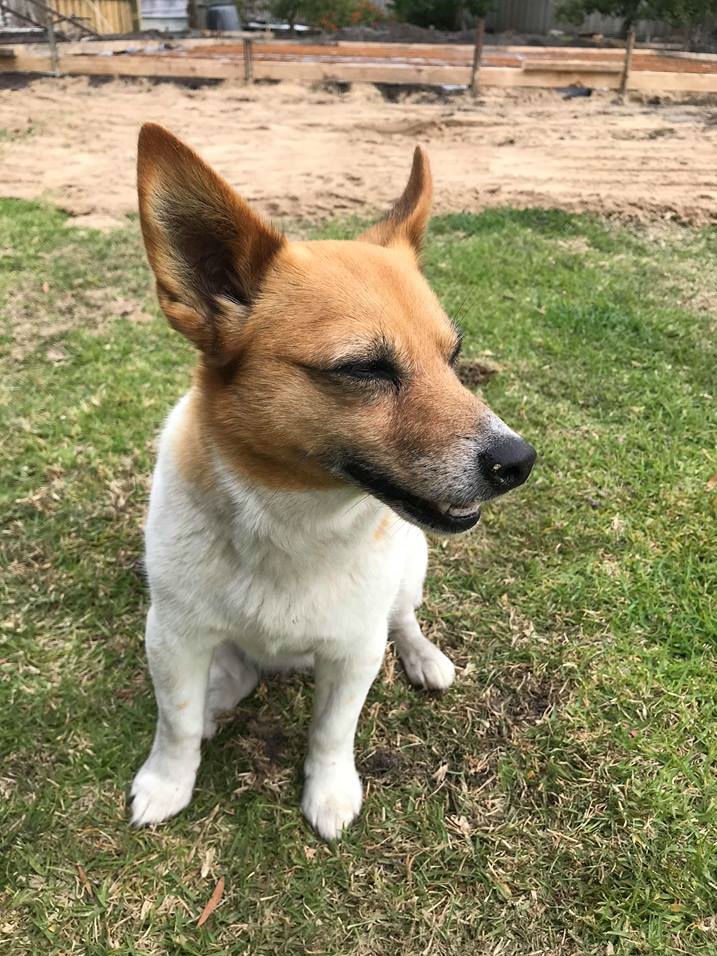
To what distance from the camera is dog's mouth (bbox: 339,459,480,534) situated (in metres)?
1.87

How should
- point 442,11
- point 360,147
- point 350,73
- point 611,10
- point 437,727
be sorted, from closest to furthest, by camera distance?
point 437,727 → point 360,147 → point 350,73 → point 611,10 → point 442,11

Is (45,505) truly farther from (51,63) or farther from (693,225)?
(51,63)

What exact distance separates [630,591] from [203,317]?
2.19 metres

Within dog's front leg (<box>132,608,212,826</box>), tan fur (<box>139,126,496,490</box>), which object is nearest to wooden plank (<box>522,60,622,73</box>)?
tan fur (<box>139,126,496,490</box>)

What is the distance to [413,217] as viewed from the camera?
94.7 inches

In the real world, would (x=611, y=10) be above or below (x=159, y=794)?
above

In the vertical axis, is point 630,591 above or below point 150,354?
below

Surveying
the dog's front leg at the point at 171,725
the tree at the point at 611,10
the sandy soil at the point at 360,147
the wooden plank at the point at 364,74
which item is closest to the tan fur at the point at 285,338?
the dog's front leg at the point at 171,725

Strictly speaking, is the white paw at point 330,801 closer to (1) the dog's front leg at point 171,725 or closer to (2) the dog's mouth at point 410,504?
(1) the dog's front leg at point 171,725

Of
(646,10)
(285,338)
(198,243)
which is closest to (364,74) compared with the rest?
(646,10)

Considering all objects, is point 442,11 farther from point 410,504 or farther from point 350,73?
point 410,504

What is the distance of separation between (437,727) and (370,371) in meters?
1.44

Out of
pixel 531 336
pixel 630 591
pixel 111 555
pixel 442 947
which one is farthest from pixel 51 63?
pixel 442 947

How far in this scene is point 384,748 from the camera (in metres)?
2.64
